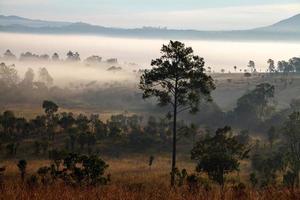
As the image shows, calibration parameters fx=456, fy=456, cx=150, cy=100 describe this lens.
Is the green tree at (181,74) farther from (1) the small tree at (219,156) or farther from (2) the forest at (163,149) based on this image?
(1) the small tree at (219,156)

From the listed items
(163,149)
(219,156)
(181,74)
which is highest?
(181,74)

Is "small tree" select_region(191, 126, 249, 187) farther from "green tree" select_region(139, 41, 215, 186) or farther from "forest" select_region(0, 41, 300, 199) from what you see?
"green tree" select_region(139, 41, 215, 186)

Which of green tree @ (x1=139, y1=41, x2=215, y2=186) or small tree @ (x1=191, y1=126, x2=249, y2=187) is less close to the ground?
green tree @ (x1=139, y1=41, x2=215, y2=186)

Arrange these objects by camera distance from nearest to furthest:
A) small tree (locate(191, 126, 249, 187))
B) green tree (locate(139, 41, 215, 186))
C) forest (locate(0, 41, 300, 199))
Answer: forest (locate(0, 41, 300, 199)) → green tree (locate(139, 41, 215, 186)) → small tree (locate(191, 126, 249, 187))

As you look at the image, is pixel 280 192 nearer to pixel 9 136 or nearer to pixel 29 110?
pixel 9 136

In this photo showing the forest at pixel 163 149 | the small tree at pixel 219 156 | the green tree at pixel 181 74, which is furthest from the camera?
the small tree at pixel 219 156

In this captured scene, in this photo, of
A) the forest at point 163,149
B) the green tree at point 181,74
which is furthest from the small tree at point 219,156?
the green tree at point 181,74

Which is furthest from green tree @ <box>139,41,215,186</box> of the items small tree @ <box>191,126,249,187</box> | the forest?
small tree @ <box>191,126,249,187</box>

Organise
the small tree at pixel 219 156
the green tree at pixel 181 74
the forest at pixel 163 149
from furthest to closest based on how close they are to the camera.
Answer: the small tree at pixel 219 156 < the green tree at pixel 181 74 < the forest at pixel 163 149

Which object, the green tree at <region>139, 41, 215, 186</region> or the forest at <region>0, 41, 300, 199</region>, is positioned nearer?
the forest at <region>0, 41, 300, 199</region>

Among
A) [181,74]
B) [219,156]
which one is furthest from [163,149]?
[181,74]

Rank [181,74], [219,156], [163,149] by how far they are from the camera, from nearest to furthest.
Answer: [181,74]
[219,156]
[163,149]

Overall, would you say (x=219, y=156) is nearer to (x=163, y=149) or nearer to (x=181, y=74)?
(x=181, y=74)

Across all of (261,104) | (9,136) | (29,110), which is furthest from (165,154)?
(29,110)
